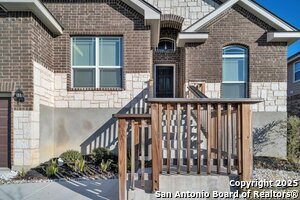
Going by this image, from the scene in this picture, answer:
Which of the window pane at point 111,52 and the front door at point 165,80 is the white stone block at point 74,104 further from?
the front door at point 165,80

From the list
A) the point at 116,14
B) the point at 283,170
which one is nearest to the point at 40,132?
the point at 116,14

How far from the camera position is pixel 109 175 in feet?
21.2

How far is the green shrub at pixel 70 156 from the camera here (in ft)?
24.5

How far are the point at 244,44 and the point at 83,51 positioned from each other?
612cm

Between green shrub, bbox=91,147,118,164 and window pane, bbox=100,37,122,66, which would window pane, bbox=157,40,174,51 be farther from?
green shrub, bbox=91,147,118,164

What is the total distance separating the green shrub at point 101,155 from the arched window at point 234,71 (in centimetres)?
500

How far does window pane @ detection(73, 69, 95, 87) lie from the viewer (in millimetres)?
8602

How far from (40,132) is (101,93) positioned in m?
2.28

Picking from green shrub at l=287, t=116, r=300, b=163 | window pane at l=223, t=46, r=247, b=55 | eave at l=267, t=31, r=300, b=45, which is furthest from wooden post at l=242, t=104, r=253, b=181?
eave at l=267, t=31, r=300, b=45

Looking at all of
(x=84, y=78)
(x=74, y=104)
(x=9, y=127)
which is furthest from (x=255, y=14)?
(x=9, y=127)

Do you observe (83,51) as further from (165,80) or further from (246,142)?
(246,142)

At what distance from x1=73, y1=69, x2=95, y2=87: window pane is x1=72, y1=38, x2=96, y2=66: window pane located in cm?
24

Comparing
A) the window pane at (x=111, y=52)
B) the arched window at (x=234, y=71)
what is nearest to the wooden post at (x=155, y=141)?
the window pane at (x=111, y=52)

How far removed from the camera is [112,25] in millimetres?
8438
